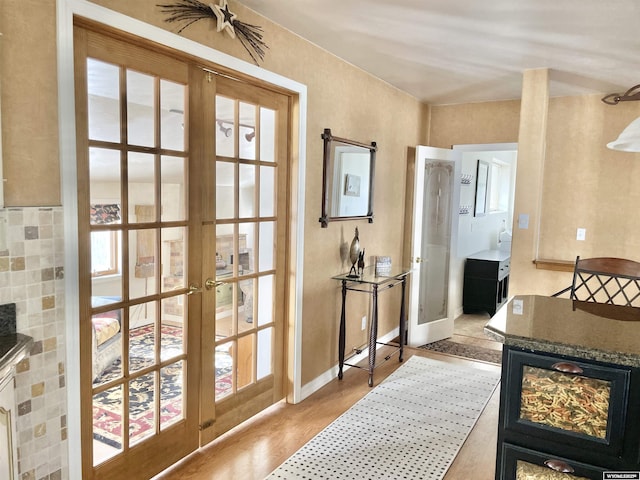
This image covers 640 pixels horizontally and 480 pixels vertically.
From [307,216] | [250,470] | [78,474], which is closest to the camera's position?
[78,474]

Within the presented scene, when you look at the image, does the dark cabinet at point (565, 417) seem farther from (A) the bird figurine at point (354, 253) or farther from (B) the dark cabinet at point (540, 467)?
(A) the bird figurine at point (354, 253)

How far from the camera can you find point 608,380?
1.70m

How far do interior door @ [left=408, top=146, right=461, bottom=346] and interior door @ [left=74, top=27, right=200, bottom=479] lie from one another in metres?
2.59

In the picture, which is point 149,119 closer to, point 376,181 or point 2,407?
point 2,407

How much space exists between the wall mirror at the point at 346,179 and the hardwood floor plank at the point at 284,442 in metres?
1.28

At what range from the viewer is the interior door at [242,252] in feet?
8.63

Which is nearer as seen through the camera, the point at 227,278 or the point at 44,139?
the point at 44,139

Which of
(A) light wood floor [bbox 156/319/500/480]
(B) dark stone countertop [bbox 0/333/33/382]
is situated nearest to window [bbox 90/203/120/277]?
(B) dark stone countertop [bbox 0/333/33/382]

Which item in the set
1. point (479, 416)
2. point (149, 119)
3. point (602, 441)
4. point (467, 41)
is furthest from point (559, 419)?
point (467, 41)

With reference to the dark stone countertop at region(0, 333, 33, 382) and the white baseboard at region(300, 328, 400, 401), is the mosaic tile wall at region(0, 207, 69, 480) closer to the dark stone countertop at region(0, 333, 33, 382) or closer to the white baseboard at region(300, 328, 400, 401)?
the dark stone countertop at region(0, 333, 33, 382)

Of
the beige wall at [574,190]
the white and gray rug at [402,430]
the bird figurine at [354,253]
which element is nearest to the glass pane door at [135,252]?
the white and gray rug at [402,430]

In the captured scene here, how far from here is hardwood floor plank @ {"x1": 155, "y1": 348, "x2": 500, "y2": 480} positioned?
8.27ft

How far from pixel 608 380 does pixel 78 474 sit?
2.08m

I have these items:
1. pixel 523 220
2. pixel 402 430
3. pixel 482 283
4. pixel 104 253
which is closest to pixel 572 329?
pixel 402 430
